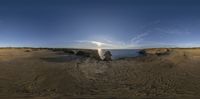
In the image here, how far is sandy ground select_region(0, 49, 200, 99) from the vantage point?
2084 centimetres

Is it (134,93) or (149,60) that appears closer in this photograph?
(134,93)

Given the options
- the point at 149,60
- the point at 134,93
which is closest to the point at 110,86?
the point at 134,93

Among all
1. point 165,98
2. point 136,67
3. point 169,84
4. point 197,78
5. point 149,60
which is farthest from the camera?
point 149,60

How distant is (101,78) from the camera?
2617 cm

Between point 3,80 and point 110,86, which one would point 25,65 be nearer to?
point 3,80

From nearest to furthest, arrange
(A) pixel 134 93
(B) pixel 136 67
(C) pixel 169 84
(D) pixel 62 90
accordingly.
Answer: (A) pixel 134 93 < (D) pixel 62 90 < (C) pixel 169 84 < (B) pixel 136 67

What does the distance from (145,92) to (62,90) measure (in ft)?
20.1

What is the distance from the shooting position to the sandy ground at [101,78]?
20.8 m

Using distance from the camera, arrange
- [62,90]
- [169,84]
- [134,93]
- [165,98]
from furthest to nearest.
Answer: [169,84] → [62,90] → [134,93] → [165,98]

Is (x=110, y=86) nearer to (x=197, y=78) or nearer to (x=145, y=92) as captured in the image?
(x=145, y=92)

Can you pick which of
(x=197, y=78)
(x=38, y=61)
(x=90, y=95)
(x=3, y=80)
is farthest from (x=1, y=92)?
(x=197, y=78)

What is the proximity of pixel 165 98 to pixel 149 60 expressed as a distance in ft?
48.9

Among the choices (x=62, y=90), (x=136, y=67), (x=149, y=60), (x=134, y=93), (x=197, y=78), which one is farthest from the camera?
(x=149, y=60)

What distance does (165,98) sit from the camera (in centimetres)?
1905
